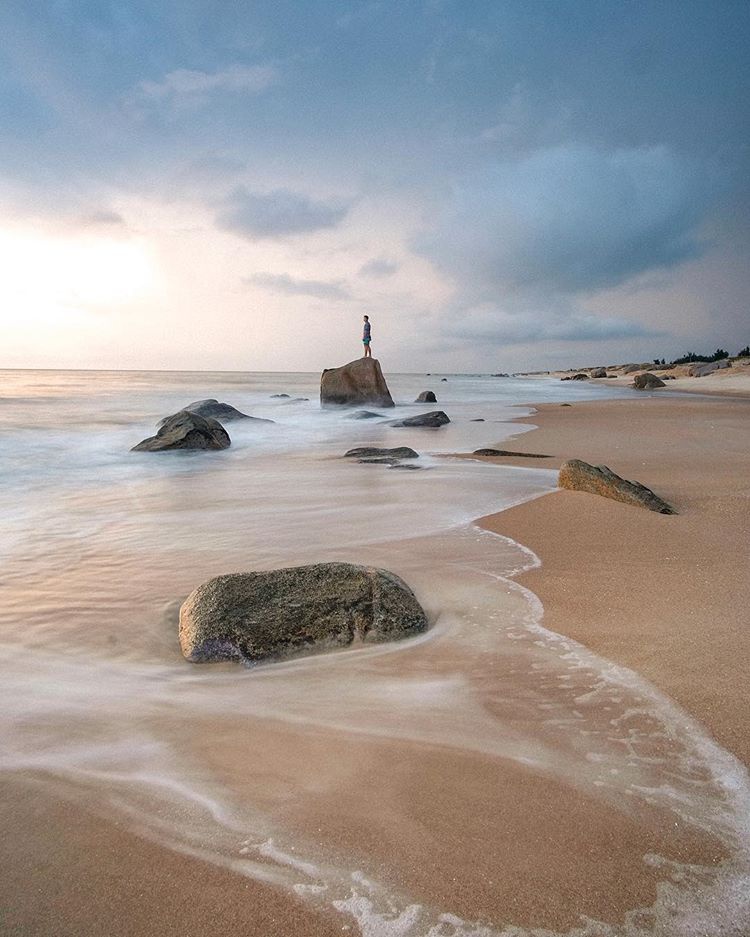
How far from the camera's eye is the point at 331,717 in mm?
2266

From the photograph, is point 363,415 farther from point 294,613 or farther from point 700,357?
point 700,357

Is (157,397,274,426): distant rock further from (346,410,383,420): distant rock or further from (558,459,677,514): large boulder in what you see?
(558,459,677,514): large boulder

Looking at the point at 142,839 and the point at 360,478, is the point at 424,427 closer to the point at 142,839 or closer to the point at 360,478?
the point at 360,478

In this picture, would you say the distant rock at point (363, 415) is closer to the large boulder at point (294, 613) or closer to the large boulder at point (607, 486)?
the large boulder at point (607, 486)

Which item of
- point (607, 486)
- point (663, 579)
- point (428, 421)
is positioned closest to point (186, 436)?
point (428, 421)

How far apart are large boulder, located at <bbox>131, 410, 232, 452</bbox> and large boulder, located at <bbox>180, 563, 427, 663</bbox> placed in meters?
8.46

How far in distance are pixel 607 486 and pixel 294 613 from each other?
343cm

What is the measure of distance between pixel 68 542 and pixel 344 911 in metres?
4.50

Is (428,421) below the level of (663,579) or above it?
above

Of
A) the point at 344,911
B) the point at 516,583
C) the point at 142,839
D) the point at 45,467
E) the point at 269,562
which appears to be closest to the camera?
the point at 344,911

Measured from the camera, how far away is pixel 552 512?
5105 millimetres

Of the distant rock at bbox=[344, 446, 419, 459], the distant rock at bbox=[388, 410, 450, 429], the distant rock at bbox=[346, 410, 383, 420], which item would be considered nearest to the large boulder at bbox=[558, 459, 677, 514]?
the distant rock at bbox=[344, 446, 419, 459]

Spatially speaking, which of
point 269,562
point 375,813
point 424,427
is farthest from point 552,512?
point 424,427

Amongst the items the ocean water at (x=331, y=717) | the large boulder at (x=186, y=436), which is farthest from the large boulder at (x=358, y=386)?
the ocean water at (x=331, y=717)
